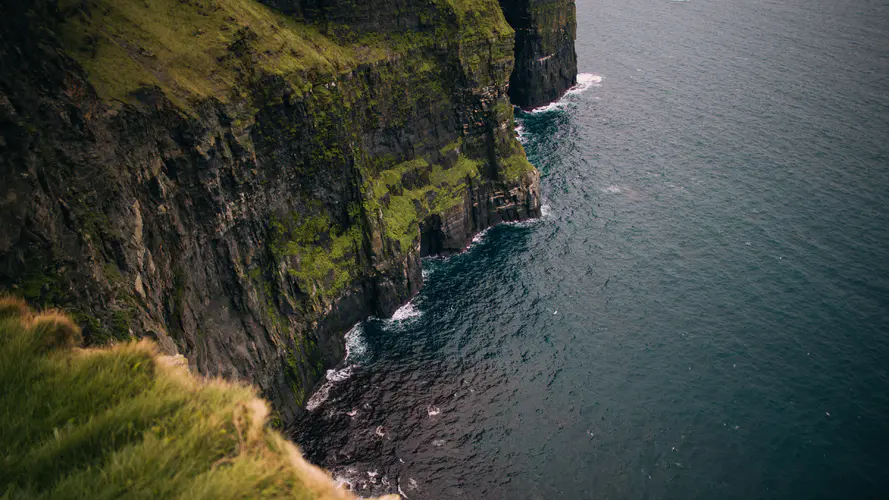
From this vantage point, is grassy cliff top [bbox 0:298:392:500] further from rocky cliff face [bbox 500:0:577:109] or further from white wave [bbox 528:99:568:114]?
white wave [bbox 528:99:568:114]

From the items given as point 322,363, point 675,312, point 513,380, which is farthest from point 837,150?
point 322,363

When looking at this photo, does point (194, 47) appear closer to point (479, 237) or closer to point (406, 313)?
point (406, 313)

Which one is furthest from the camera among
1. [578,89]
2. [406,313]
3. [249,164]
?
[578,89]

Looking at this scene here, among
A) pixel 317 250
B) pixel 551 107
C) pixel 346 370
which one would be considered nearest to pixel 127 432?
pixel 317 250

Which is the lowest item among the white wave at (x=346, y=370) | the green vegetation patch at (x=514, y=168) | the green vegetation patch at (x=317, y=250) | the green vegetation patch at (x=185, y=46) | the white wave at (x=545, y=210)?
the white wave at (x=346, y=370)

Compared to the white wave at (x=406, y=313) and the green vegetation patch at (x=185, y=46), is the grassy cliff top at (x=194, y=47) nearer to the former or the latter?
the green vegetation patch at (x=185, y=46)

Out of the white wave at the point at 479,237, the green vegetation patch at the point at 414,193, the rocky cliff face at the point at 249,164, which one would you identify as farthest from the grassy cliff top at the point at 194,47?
the white wave at the point at 479,237

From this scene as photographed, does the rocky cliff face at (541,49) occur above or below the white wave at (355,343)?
above

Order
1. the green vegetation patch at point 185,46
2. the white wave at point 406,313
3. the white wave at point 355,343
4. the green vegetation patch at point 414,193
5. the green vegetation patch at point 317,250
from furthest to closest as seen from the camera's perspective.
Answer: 1. the green vegetation patch at point 414,193
2. the white wave at point 406,313
3. the white wave at point 355,343
4. the green vegetation patch at point 317,250
5. the green vegetation patch at point 185,46
